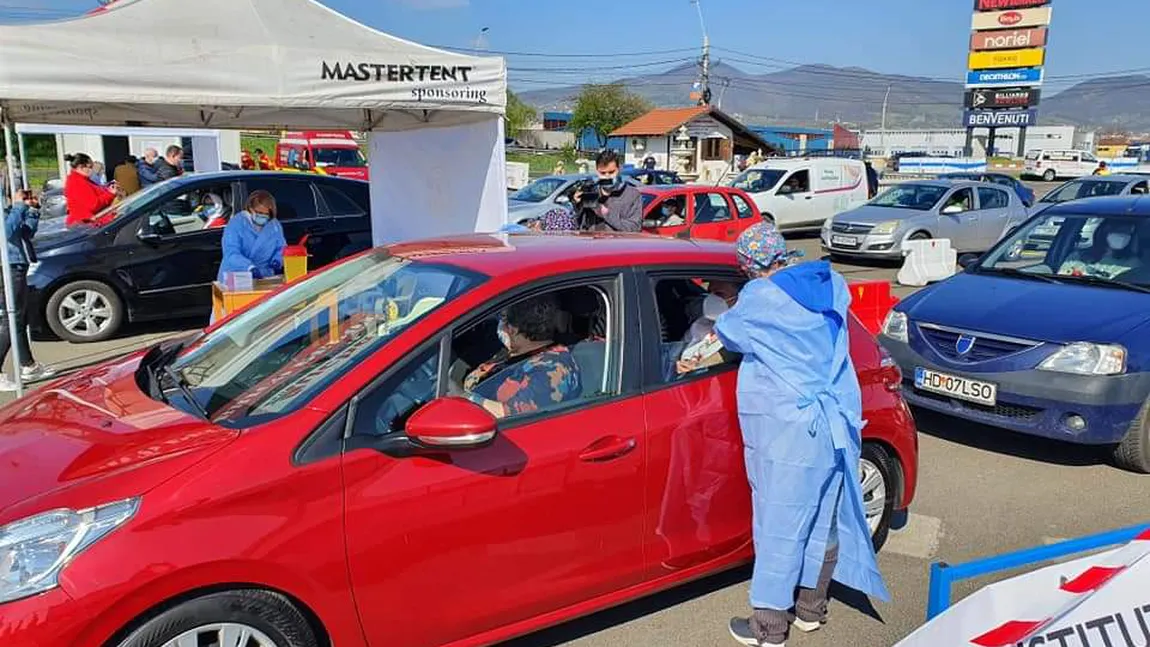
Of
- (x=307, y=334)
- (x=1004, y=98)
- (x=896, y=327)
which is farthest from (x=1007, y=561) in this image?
(x=1004, y=98)

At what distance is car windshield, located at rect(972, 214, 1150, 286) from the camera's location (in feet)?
18.6

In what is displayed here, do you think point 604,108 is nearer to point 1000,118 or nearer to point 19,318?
point 1000,118

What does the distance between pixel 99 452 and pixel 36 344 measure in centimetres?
704

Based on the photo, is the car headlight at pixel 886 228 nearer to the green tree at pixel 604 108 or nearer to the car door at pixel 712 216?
the car door at pixel 712 216

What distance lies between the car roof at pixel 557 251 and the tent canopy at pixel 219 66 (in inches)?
133

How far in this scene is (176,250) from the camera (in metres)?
8.61

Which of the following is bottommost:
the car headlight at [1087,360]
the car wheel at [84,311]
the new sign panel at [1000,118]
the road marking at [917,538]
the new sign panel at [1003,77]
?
the road marking at [917,538]

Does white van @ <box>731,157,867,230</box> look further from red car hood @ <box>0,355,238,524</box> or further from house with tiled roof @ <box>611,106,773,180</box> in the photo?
house with tiled roof @ <box>611,106,773,180</box>

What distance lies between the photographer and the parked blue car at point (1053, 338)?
4.82 m

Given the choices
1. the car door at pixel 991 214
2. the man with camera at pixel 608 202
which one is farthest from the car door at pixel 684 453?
the car door at pixel 991 214

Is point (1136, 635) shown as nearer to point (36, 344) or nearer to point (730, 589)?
point (730, 589)

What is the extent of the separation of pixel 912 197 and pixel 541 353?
1412 centimetres

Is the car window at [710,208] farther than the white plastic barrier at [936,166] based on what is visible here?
No

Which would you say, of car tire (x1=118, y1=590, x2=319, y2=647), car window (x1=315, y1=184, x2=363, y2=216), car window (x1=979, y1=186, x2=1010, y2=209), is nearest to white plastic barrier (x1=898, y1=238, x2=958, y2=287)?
car window (x1=979, y1=186, x2=1010, y2=209)
